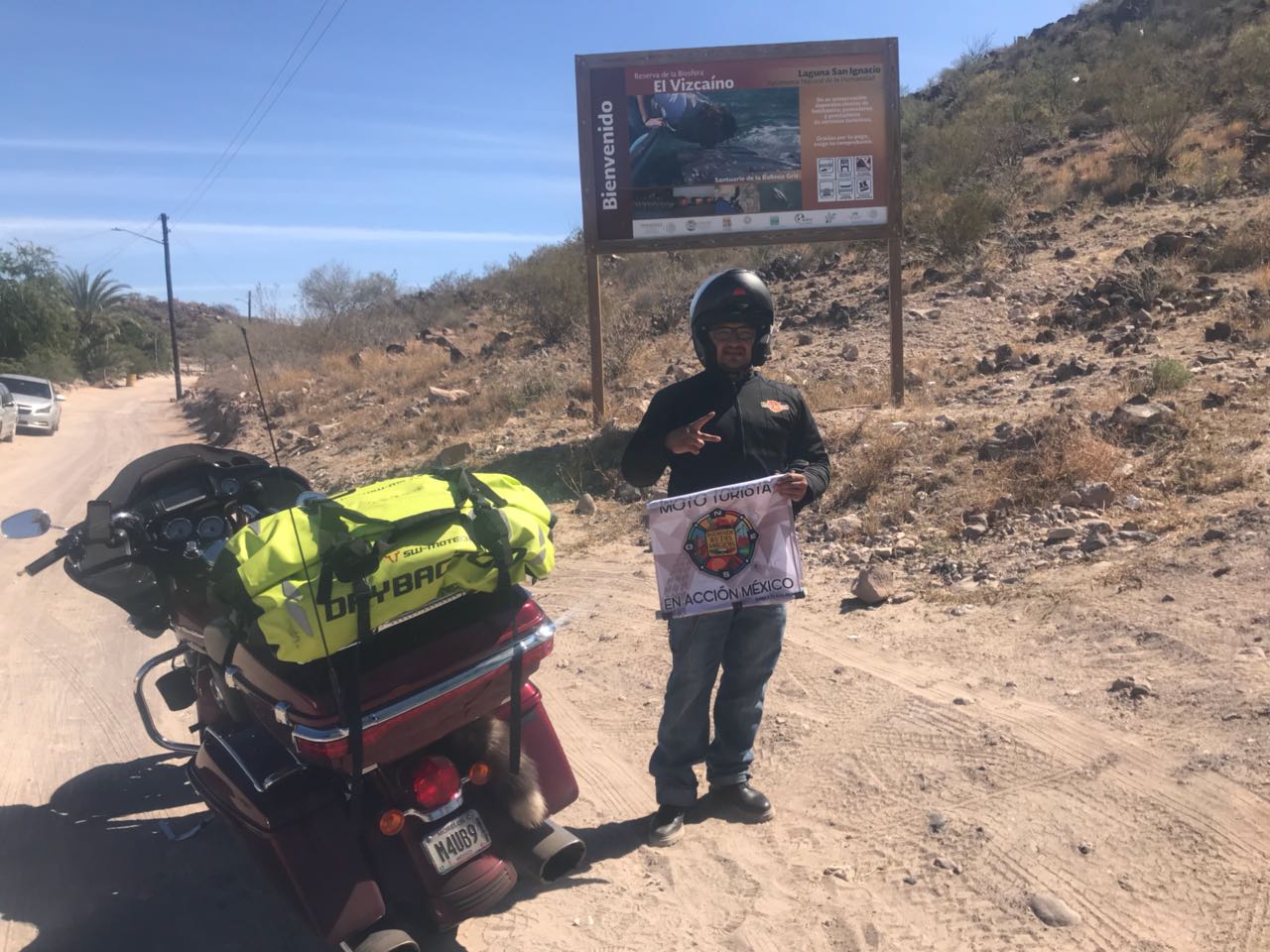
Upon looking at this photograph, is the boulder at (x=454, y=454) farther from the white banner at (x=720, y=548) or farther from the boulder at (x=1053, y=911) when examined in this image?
the boulder at (x=1053, y=911)

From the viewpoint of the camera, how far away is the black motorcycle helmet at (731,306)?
3.43m

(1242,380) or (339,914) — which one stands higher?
(1242,380)

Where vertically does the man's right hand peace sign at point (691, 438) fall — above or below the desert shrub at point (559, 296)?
below

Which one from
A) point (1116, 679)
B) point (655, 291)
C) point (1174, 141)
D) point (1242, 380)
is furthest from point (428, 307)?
point (1116, 679)

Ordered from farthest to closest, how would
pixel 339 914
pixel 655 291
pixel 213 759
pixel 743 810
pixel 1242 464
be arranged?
pixel 655 291
pixel 1242 464
pixel 743 810
pixel 213 759
pixel 339 914

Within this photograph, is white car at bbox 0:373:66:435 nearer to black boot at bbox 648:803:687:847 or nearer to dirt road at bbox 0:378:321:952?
dirt road at bbox 0:378:321:952

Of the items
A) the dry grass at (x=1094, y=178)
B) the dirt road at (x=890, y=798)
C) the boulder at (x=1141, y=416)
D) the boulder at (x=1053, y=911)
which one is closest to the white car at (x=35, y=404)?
the dirt road at (x=890, y=798)

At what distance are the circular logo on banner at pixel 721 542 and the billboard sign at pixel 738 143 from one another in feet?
23.6

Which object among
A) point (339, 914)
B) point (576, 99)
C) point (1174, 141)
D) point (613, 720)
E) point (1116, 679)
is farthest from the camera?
point (1174, 141)

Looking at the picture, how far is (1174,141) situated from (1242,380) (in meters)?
11.8

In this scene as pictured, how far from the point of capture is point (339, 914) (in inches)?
108

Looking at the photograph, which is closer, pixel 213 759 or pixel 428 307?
pixel 213 759

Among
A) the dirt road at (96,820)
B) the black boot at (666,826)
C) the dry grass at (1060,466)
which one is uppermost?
the dry grass at (1060,466)

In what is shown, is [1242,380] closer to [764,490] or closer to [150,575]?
[764,490]
